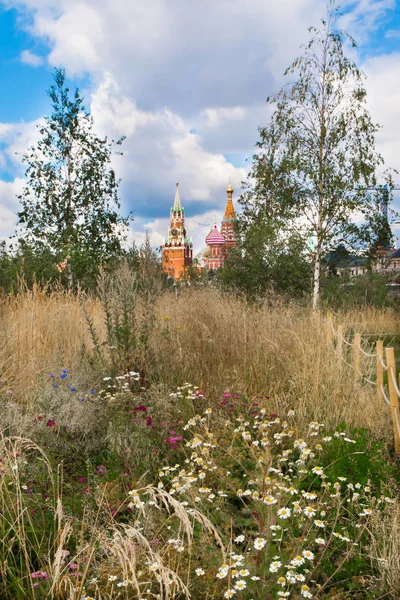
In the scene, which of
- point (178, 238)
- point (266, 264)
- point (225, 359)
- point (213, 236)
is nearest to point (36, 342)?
point (225, 359)

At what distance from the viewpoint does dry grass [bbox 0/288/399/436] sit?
4250 millimetres

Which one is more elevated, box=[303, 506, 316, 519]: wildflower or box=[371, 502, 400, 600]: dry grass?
box=[303, 506, 316, 519]: wildflower

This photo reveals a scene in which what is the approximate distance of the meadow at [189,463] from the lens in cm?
194

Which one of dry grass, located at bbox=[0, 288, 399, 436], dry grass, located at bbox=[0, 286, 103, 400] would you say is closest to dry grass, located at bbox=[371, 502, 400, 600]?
dry grass, located at bbox=[0, 288, 399, 436]

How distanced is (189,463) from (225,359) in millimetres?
2023

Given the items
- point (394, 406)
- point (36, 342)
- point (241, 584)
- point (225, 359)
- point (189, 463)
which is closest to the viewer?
point (241, 584)

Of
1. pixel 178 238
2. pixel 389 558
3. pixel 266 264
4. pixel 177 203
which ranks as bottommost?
pixel 389 558

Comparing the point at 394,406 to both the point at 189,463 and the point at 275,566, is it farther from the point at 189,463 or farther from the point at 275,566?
the point at 275,566

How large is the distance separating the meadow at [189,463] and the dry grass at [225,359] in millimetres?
22

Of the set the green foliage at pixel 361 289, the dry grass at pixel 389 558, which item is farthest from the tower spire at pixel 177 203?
the dry grass at pixel 389 558

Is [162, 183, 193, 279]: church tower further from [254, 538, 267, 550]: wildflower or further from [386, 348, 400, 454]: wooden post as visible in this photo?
[254, 538, 267, 550]: wildflower

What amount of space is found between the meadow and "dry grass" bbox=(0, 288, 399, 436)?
0.07 ft

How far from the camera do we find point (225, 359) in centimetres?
503

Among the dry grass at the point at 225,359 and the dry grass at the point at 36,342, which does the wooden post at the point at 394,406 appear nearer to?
the dry grass at the point at 225,359
